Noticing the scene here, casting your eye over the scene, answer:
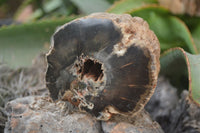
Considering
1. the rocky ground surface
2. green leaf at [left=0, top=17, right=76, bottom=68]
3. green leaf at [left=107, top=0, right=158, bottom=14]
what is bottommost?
the rocky ground surface

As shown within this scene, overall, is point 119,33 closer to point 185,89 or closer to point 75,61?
point 75,61

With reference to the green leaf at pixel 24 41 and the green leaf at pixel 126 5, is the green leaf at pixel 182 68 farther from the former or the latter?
the green leaf at pixel 24 41

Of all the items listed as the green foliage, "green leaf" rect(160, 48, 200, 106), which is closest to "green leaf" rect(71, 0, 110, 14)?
the green foliage

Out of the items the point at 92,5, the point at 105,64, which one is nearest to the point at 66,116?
the point at 105,64

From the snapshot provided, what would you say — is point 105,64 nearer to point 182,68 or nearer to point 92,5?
point 182,68

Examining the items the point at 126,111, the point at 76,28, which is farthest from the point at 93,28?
the point at 126,111

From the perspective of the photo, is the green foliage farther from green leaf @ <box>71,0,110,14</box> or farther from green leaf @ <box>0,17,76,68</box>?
green leaf @ <box>71,0,110,14</box>
